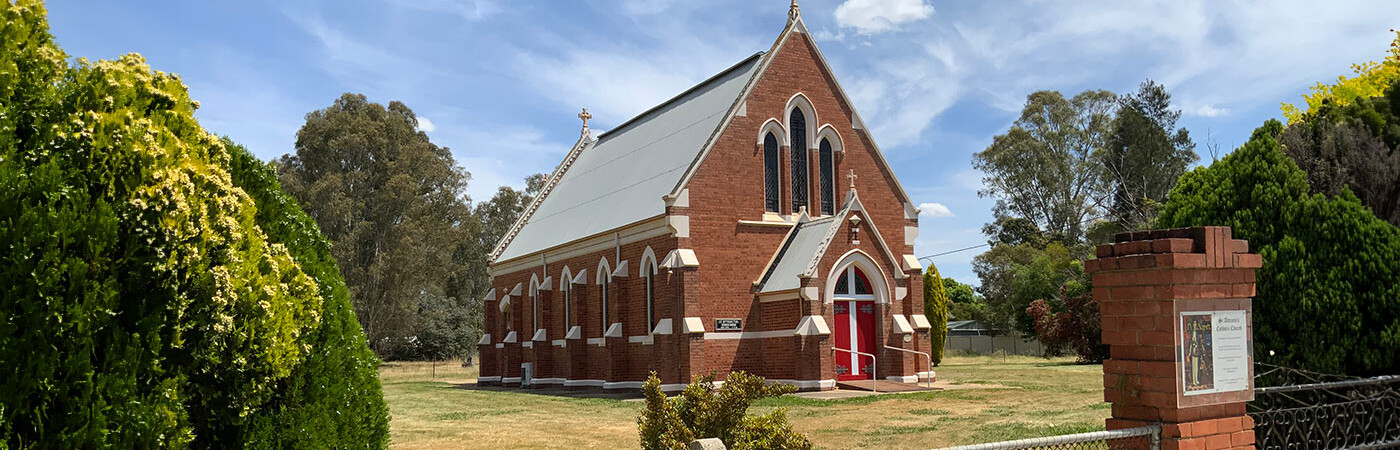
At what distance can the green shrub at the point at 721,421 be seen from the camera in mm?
7918

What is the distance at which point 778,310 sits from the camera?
26.8m

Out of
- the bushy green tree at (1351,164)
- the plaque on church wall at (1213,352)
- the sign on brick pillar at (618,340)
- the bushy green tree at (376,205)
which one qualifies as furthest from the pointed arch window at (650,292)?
the bushy green tree at (376,205)

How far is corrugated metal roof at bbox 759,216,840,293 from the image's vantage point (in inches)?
1027

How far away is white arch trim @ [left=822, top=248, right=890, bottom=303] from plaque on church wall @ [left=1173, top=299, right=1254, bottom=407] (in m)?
18.1

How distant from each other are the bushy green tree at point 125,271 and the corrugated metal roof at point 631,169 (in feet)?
74.2

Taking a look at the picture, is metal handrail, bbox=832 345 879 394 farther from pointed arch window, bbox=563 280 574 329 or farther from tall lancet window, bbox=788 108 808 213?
pointed arch window, bbox=563 280 574 329

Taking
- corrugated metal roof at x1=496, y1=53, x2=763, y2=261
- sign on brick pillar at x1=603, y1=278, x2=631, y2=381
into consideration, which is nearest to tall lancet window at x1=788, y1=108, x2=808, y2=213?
corrugated metal roof at x1=496, y1=53, x2=763, y2=261

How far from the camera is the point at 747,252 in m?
28.1

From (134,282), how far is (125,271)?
2.7 inches

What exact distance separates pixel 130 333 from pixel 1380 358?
33.2 feet

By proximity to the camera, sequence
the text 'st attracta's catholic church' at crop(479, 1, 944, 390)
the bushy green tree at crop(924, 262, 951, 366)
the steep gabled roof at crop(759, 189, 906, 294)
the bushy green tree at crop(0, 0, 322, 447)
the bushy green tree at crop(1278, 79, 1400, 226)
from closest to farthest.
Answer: the bushy green tree at crop(0, 0, 322, 447)
the bushy green tree at crop(1278, 79, 1400, 226)
the steep gabled roof at crop(759, 189, 906, 294)
the text 'st attracta's catholic church' at crop(479, 1, 944, 390)
the bushy green tree at crop(924, 262, 951, 366)

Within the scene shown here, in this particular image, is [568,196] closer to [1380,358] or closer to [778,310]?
[778,310]

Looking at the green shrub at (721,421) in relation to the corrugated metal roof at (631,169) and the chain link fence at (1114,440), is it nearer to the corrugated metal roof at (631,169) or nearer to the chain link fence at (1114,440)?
the chain link fence at (1114,440)

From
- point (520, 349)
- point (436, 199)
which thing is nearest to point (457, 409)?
point (520, 349)
